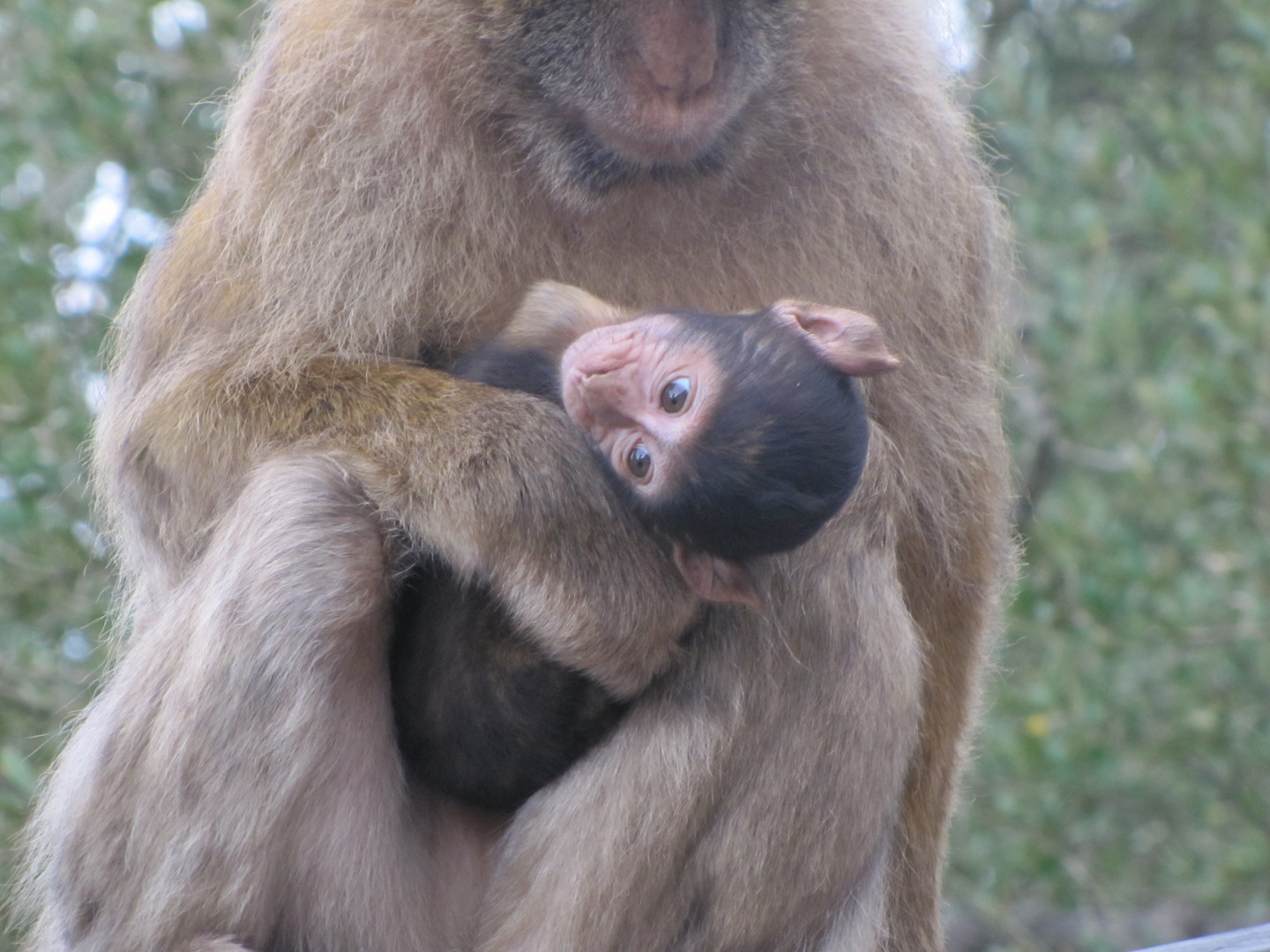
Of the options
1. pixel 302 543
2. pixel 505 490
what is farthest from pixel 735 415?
pixel 302 543

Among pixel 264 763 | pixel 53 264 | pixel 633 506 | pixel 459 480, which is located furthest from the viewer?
pixel 53 264

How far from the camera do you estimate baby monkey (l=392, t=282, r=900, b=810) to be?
2.54m

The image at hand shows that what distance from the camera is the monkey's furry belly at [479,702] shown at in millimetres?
2656

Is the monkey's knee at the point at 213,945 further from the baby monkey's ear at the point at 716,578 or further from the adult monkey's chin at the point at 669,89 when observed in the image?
the adult monkey's chin at the point at 669,89

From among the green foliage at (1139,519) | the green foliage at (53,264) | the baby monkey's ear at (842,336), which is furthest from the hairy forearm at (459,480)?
the green foliage at (1139,519)

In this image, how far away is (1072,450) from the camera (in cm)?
604

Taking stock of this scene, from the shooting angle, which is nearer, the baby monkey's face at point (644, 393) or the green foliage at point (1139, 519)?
the baby monkey's face at point (644, 393)

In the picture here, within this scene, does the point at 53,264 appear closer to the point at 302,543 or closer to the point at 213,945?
the point at 302,543

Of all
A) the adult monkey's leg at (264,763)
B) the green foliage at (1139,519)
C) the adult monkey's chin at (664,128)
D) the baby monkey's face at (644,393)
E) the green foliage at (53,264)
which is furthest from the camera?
the green foliage at (1139,519)

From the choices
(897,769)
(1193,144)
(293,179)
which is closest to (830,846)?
(897,769)

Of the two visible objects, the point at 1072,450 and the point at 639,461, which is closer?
the point at 639,461

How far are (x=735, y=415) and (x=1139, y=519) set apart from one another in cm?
365

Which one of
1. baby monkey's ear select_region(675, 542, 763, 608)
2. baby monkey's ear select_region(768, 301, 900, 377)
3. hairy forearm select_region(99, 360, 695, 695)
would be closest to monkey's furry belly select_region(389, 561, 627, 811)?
hairy forearm select_region(99, 360, 695, 695)

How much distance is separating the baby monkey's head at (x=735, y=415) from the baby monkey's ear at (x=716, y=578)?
0.07 ft
